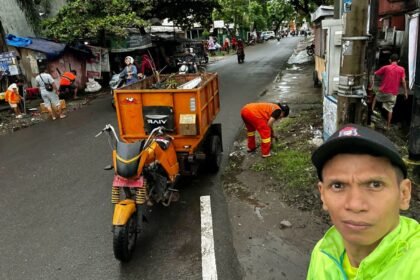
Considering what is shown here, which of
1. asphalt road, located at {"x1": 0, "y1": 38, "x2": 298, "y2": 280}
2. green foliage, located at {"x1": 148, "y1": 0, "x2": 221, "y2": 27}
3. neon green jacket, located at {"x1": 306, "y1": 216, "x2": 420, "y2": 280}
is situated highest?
green foliage, located at {"x1": 148, "y1": 0, "x2": 221, "y2": 27}

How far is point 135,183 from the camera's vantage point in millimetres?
4188

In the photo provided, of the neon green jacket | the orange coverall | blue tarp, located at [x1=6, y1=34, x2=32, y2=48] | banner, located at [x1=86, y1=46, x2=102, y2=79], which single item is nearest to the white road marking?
the orange coverall

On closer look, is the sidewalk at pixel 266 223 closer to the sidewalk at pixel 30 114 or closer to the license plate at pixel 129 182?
the license plate at pixel 129 182

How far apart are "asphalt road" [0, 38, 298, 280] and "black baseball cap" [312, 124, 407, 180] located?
270 cm

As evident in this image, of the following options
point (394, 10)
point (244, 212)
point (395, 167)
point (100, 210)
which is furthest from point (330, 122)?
→ point (394, 10)

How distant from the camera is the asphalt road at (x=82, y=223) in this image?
3965mm

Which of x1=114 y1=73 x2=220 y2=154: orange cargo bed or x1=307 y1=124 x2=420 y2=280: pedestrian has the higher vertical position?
x1=307 y1=124 x2=420 y2=280: pedestrian

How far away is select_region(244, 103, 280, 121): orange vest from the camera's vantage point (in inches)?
266

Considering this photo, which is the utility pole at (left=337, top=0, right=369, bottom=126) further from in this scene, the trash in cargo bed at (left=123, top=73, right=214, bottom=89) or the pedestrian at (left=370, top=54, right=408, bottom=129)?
the pedestrian at (left=370, top=54, right=408, bottom=129)

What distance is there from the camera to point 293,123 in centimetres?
898

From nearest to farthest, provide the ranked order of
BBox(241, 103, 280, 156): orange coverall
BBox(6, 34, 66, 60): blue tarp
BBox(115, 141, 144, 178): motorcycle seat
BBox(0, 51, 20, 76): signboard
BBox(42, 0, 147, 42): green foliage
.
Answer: BBox(115, 141, 144, 178): motorcycle seat
BBox(241, 103, 280, 156): orange coverall
BBox(0, 51, 20, 76): signboard
BBox(42, 0, 147, 42): green foliage
BBox(6, 34, 66, 60): blue tarp

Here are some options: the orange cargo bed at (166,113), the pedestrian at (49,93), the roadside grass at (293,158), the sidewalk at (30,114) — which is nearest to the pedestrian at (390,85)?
the roadside grass at (293,158)

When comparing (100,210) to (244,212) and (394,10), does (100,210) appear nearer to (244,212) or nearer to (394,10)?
(244,212)

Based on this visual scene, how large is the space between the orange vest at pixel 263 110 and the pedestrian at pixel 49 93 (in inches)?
291
